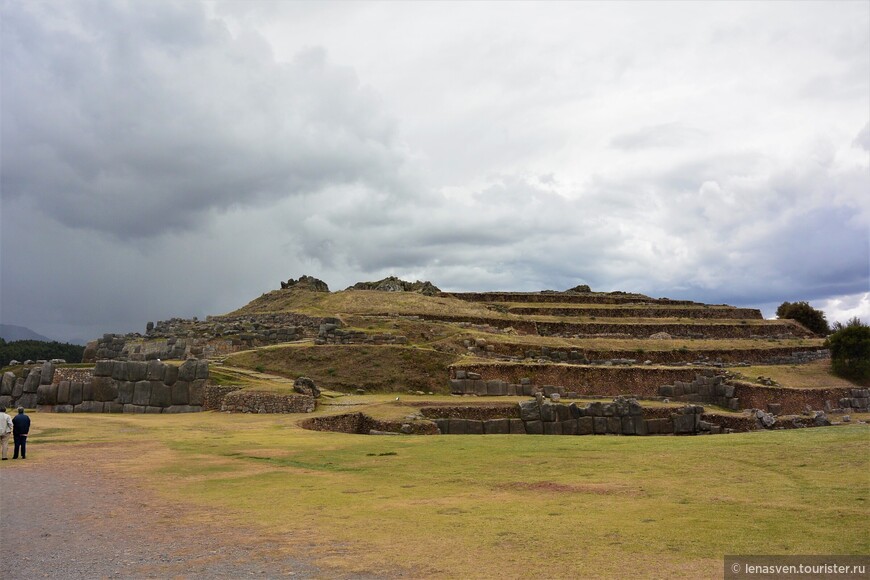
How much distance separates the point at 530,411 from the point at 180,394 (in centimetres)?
1491

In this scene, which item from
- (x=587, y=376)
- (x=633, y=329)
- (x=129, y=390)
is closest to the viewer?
(x=129, y=390)

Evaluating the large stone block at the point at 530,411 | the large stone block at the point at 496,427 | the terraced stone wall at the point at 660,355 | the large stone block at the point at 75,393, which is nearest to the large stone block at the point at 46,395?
the large stone block at the point at 75,393

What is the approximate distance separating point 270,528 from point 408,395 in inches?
875

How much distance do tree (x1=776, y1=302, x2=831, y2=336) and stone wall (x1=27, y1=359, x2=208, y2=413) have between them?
66.8 metres

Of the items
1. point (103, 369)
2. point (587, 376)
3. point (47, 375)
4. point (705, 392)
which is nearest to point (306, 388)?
point (103, 369)

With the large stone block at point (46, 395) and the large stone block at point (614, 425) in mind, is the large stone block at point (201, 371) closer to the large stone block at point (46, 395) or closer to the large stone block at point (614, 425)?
the large stone block at point (46, 395)

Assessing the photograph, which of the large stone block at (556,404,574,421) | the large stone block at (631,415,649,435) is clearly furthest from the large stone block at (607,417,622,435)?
the large stone block at (556,404,574,421)

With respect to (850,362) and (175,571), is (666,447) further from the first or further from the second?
(850,362)

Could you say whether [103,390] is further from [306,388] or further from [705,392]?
[705,392]

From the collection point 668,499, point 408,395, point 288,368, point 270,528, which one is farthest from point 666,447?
point 288,368

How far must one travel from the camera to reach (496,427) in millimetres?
24625

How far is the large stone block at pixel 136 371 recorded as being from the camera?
28375 mm

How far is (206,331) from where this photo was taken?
4384 centimetres

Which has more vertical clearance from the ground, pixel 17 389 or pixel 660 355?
pixel 660 355
